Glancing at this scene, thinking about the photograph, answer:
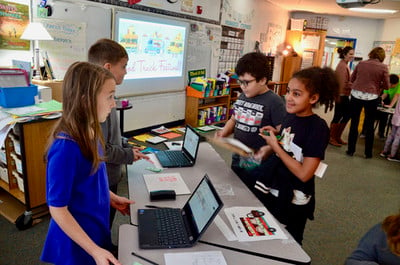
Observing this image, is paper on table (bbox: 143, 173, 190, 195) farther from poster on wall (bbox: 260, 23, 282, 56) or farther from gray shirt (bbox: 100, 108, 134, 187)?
poster on wall (bbox: 260, 23, 282, 56)

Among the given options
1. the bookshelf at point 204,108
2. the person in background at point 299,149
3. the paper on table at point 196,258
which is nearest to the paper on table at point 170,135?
the bookshelf at point 204,108

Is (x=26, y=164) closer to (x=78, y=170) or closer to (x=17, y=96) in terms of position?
(x=17, y=96)

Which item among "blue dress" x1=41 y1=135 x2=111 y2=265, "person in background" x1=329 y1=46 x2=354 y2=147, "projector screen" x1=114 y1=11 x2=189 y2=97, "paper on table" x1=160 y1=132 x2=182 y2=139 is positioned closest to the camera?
"blue dress" x1=41 y1=135 x2=111 y2=265

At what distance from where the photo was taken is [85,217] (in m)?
1.11

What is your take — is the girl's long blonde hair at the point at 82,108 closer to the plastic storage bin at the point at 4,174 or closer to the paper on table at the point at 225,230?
the paper on table at the point at 225,230

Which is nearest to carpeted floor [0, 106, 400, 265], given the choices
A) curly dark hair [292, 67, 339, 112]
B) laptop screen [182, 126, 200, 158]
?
laptop screen [182, 126, 200, 158]

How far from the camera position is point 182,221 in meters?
1.26

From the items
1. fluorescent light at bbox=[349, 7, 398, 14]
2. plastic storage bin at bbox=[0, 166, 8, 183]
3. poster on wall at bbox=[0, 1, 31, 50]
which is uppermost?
fluorescent light at bbox=[349, 7, 398, 14]

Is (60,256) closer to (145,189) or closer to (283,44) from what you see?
(145,189)

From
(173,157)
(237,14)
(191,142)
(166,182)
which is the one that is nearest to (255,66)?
(191,142)

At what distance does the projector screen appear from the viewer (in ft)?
13.1

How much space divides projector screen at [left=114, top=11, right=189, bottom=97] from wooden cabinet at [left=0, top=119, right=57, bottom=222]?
1.89 m

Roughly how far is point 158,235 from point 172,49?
396 centimetres

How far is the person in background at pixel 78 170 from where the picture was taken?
3.21 feet
